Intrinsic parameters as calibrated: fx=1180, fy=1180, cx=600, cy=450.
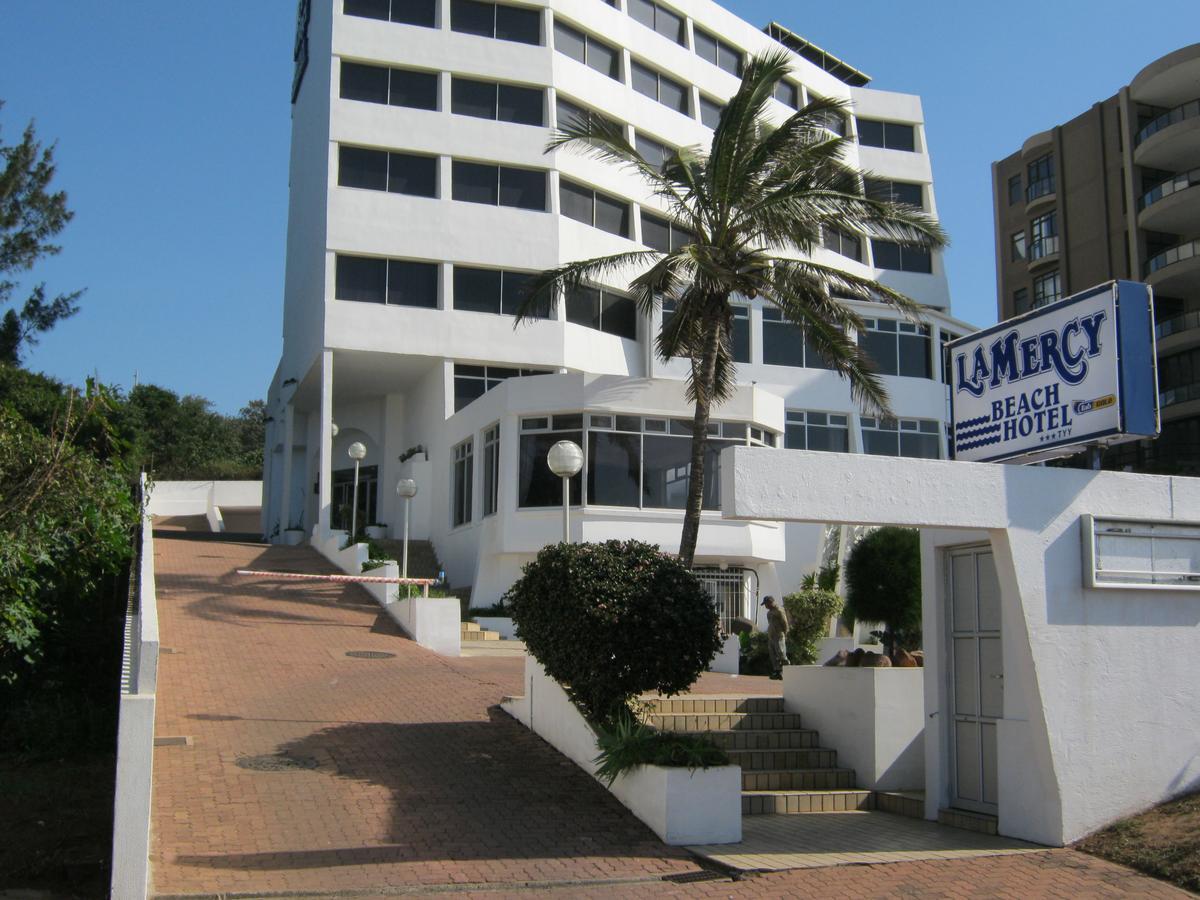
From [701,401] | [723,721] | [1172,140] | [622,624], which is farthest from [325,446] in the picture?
[1172,140]

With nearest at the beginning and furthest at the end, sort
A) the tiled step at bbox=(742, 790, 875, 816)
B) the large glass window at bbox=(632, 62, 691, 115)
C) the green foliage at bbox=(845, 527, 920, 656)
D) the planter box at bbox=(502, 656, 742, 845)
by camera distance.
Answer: the planter box at bbox=(502, 656, 742, 845)
the tiled step at bbox=(742, 790, 875, 816)
the green foliage at bbox=(845, 527, 920, 656)
the large glass window at bbox=(632, 62, 691, 115)

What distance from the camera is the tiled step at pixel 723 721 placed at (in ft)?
40.9

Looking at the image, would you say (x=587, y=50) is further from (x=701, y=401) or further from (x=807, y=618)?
(x=807, y=618)

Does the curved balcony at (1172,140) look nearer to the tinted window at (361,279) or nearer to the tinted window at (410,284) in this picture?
the tinted window at (410,284)

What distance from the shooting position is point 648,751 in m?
10.4

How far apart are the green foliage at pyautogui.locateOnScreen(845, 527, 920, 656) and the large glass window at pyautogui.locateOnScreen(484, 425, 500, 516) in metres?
8.15

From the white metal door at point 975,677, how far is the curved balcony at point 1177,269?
34.3 meters

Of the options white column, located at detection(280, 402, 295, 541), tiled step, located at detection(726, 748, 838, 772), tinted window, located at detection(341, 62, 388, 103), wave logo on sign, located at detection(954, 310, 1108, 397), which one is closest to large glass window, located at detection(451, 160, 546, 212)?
tinted window, located at detection(341, 62, 388, 103)

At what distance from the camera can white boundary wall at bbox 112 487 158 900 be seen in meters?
7.61

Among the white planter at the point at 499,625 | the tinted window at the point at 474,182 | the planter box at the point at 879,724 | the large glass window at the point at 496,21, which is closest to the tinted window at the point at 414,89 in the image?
the large glass window at the point at 496,21

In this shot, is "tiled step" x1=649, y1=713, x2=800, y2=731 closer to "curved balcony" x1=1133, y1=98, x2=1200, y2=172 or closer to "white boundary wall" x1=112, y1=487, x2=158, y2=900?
"white boundary wall" x1=112, y1=487, x2=158, y2=900

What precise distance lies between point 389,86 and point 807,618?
18.9m

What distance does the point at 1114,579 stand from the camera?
1065 cm

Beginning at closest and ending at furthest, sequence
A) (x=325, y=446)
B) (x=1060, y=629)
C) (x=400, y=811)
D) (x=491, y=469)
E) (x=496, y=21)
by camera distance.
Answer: (x=400, y=811)
(x=1060, y=629)
(x=491, y=469)
(x=325, y=446)
(x=496, y=21)
